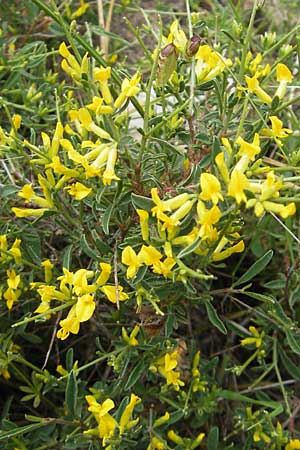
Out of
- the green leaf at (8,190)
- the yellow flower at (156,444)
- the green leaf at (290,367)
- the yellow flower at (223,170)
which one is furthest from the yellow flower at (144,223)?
the green leaf at (290,367)

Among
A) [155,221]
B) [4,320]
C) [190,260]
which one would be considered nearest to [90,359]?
[4,320]

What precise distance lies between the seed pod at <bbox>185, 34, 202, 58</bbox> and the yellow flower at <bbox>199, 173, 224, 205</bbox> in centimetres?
27

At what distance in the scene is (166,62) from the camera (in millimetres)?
1064

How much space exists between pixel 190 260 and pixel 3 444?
51cm

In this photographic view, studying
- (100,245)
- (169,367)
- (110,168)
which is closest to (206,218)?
(110,168)

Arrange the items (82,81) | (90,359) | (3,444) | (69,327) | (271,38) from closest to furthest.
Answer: (69,327), (82,81), (3,444), (271,38), (90,359)

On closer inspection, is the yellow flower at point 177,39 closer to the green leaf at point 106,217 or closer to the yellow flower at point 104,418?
the green leaf at point 106,217

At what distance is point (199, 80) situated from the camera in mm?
1152

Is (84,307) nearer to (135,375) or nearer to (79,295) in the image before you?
(79,295)

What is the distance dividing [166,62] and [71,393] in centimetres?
60

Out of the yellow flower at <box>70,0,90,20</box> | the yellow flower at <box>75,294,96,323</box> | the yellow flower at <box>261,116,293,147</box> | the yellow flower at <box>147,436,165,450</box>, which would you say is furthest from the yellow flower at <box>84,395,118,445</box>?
the yellow flower at <box>70,0,90,20</box>

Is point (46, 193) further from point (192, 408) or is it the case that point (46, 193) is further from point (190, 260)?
point (192, 408)

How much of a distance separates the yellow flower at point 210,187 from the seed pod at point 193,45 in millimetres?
268

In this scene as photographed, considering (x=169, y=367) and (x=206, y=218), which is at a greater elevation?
(x=206, y=218)
